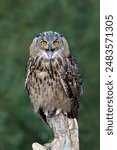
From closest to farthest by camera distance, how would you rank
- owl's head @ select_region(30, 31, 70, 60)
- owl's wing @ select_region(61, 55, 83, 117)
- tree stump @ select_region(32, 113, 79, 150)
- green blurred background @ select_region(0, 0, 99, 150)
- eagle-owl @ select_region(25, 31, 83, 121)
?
1. tree stump @ select_region(32, 113, 79, 150)
2. owl's head @ select_region(30, 31, 70, 60)
3. eagle-owl @ select_region(25, 31, 83, 121)
4. owl's wing @ select_region(61, 55, 83, 117)
5. green blurred background @ select_region(0, 0, 99, 150)

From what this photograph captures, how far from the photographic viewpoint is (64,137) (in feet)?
33.3

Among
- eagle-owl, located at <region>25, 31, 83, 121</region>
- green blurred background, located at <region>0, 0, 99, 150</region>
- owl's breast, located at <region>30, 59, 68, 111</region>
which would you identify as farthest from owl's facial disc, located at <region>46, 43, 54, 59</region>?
green blurred background, located at <region>0, 0, 99, 150</region>

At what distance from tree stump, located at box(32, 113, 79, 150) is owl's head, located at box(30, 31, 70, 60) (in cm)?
50

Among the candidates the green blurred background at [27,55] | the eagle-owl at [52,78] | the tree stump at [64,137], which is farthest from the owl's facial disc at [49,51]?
the green blurred background at [27,55]

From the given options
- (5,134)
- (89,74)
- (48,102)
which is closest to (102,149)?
(48,102)

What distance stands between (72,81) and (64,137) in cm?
67

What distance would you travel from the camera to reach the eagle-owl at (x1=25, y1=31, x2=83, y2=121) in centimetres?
1030

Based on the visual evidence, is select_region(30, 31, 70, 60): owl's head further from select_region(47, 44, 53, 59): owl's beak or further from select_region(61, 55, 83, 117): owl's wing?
select_region(61, 55, 83, 117): owl's wing

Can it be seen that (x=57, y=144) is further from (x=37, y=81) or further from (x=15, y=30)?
(x=15, y=30)

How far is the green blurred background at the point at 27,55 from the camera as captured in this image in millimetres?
16750

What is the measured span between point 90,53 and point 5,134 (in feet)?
7.92

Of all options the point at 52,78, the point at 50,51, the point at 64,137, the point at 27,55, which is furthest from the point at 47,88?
the point at 27,55

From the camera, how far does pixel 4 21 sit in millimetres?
17562

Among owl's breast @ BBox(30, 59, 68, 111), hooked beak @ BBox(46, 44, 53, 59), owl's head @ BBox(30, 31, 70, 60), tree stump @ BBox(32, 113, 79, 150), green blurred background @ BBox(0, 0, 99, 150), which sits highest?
green blurred background @ BBox(0, 0, 99, 150)
